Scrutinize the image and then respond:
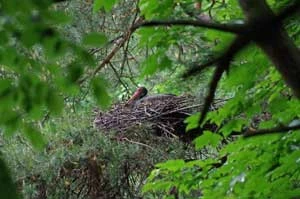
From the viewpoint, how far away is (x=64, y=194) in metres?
3.63

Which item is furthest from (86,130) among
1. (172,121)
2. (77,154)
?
(172,121)

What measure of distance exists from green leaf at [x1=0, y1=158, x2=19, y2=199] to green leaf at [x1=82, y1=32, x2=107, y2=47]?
1.19 ft

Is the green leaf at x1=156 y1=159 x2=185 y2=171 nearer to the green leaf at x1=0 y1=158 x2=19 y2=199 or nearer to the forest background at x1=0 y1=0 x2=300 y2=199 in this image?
the forest background at x1=0 y1=0 x2=300 y2=199

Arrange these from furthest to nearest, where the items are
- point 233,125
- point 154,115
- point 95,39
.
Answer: point 154,115 → point 233,125 → point 95,39

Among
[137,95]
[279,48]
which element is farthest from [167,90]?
[279,48]

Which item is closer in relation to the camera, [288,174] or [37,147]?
[37,147]

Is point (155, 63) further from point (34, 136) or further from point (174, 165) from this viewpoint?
point (34, 136)

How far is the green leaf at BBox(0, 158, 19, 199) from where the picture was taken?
47 cm

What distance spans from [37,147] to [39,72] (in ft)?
0.37

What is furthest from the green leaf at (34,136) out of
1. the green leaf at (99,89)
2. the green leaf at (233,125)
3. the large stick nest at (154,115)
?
the large stick nest at (154,115)

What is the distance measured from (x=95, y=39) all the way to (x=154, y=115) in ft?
10.0

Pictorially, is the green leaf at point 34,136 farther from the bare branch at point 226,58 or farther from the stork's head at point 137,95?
the stork's head at point 137,95

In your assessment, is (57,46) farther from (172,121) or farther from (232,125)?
(172,121)

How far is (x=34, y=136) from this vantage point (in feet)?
3.25
